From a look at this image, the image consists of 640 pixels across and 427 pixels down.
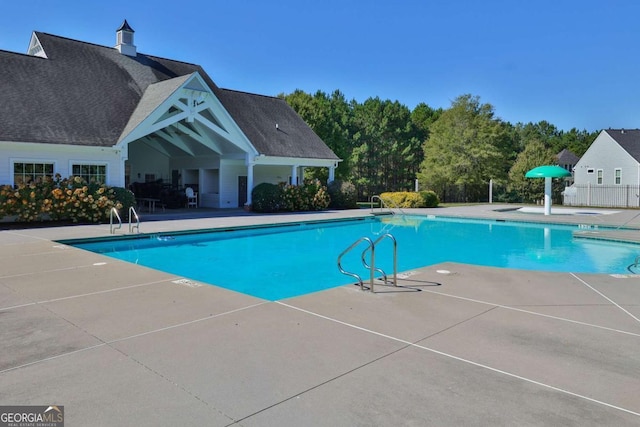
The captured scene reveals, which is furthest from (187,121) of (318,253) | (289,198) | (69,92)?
(318,253)

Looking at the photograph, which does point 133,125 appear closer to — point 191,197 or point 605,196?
point 191,197

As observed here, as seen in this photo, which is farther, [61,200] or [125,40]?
[125,40]

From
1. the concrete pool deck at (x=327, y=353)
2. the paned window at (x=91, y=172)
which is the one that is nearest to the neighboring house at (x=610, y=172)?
the paned window at (x=91, y=172)

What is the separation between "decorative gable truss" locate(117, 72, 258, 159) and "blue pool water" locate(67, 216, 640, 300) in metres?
6.30

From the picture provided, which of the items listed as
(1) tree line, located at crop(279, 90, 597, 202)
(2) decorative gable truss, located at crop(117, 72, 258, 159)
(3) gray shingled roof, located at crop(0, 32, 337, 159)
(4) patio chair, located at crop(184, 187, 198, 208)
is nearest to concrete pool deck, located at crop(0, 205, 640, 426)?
(3) gray shingled roof, located at crop(0, 32, 337, 159)

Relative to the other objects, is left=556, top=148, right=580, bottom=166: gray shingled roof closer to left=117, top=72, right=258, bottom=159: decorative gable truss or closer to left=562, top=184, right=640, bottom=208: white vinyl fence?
left=562, top=184, right=640, bottom=208: white vinyl fence

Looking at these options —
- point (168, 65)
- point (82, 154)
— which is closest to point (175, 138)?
point (168, 65)

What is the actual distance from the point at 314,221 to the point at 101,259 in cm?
1099

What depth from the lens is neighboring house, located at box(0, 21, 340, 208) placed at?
1669 centimetres

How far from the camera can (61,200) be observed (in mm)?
15781

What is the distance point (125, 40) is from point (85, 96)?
19.8 ft

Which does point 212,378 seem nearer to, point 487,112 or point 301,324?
point 301,324

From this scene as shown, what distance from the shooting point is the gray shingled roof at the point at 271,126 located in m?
24.8

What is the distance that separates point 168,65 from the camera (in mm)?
25516
